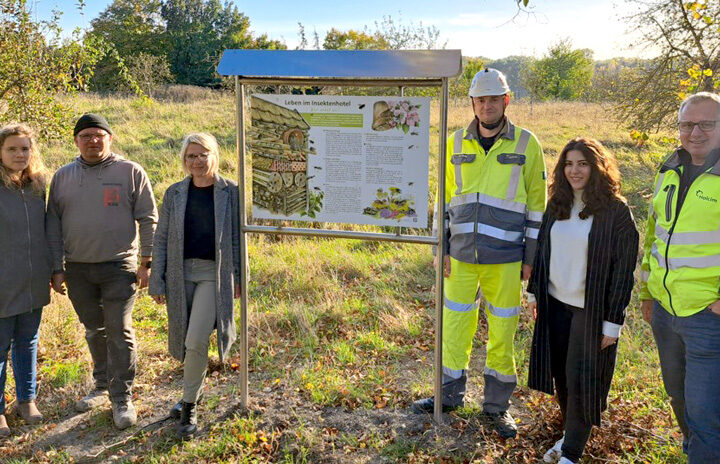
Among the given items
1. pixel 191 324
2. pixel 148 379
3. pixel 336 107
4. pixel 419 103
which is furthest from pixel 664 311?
pixel 148 379

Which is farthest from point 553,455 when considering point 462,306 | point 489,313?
point 462,306

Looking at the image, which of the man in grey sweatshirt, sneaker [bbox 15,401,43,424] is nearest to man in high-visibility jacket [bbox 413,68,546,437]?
the man in grey sweatshirt

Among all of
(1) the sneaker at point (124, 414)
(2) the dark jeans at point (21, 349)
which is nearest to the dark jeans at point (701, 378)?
(1) the sneaker at point (124, 414)

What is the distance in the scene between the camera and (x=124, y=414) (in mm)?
4254

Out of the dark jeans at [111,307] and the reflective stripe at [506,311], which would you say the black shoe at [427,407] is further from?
the dark jeans at [111,307]

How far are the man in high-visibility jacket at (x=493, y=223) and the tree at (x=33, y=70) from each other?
5724mm

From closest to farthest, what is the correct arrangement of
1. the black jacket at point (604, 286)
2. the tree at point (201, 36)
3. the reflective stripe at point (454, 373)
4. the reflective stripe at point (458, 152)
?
the black jacket at point (604, 286), the reflective stripe at point (458, 152), the reflective stripe at point (454, 373), the tree at point (201, 36)

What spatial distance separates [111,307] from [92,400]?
89 cm

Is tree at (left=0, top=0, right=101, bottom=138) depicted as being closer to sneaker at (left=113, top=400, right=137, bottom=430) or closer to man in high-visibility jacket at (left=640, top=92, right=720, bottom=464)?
sneaker at (left=113, top=400, right=137, bottom=430)

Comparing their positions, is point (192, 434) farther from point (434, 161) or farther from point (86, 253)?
point (434, 161)

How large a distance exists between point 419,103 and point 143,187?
2.17 metres

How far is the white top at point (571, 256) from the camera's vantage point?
10.8 feet

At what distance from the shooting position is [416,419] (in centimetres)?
427

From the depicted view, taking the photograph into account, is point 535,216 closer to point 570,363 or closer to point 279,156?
point 570,363
